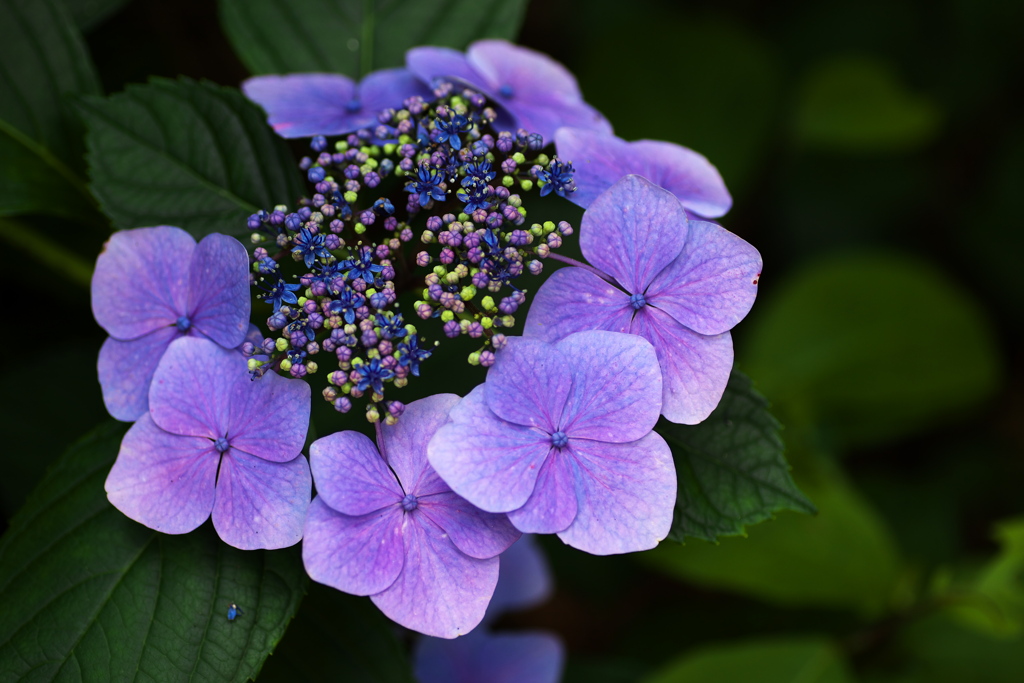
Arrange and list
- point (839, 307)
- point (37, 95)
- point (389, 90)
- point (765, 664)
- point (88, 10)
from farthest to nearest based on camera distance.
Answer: point (839, 307) → point (765, 664) → point (88, 10) → point (37, 95) → point (389, 90)

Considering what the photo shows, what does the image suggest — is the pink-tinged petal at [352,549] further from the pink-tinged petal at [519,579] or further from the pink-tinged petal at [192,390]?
the pink-tinged petal at [519,579]

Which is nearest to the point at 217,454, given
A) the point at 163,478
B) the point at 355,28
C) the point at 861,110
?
the point at 163,478

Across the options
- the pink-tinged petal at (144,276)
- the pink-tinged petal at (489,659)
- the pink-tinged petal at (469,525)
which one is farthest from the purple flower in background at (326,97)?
the pink-tinged petal at (489,659)

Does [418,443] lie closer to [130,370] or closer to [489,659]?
[130,370]

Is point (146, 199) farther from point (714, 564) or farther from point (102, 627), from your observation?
point (714, 564)

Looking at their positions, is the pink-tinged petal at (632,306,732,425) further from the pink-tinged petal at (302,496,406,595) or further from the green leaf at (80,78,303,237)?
the green leaf at (80,78,303,237)
